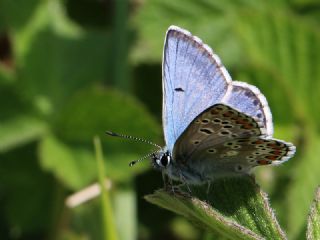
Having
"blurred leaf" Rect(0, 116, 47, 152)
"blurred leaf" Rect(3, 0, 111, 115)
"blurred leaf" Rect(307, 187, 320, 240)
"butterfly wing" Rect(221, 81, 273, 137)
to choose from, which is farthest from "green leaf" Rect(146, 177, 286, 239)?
"blurred leaf" Rect(3, 0, 111, 115)

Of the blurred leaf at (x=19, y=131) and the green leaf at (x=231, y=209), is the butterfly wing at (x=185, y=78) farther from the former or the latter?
the blurred leaf at (x=19, y=131)

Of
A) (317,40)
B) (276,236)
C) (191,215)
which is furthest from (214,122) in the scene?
(317,40)

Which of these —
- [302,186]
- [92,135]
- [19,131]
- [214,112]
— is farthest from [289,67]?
[214,112]

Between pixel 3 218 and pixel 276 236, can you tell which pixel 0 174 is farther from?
Answer: pixel 276 236

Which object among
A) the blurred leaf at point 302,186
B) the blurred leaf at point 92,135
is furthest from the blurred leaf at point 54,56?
the blurred leaf at point 302,186

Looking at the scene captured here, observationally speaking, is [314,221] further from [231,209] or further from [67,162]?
[67,162]
